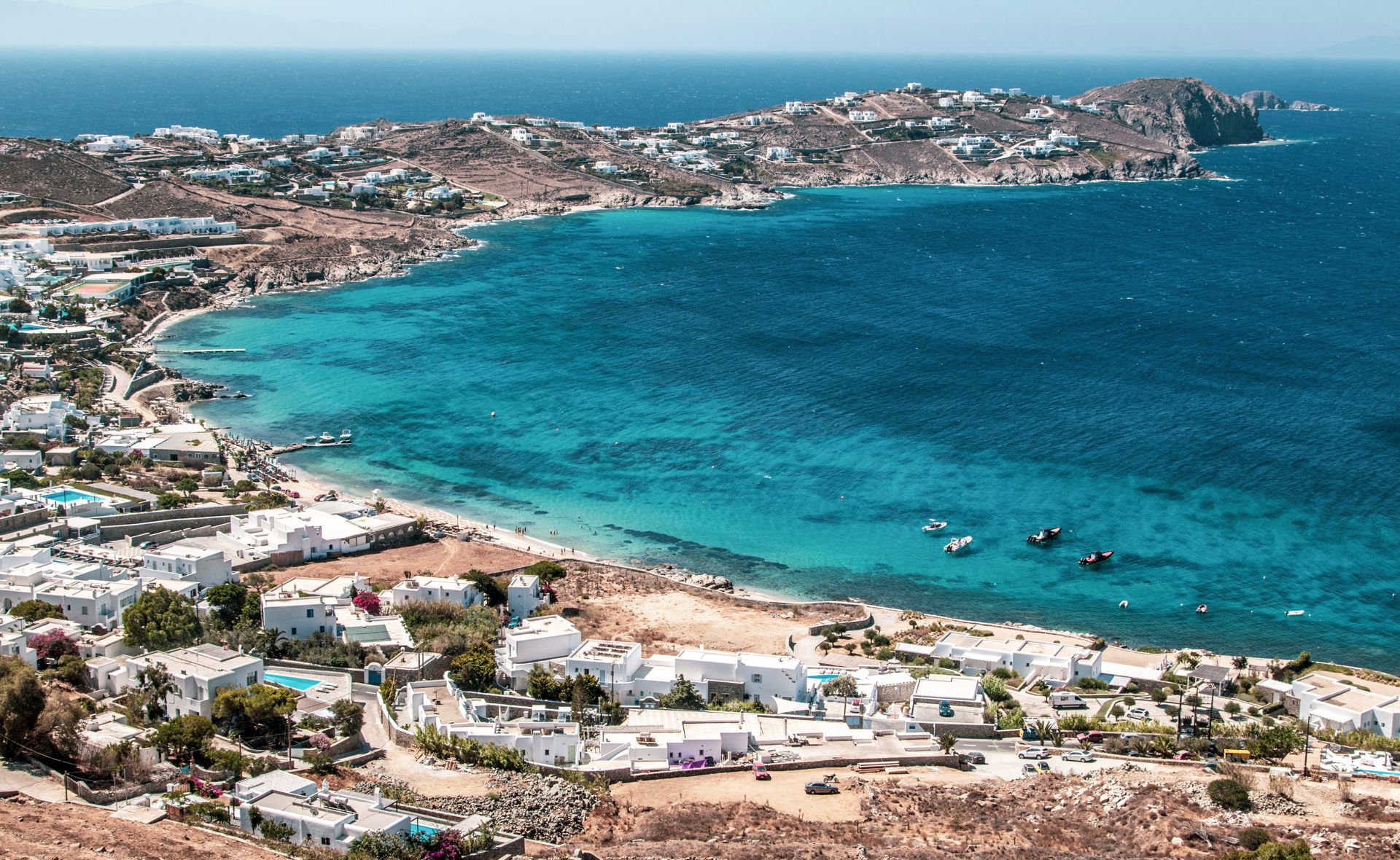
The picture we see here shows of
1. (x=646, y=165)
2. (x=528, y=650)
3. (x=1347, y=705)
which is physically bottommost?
(x=1347, y=705)

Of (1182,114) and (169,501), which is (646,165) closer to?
(1182,114)

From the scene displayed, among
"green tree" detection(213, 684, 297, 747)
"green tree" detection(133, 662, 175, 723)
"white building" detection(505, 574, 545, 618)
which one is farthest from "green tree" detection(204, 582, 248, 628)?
"white building" detection(505, 574, 545, 618)

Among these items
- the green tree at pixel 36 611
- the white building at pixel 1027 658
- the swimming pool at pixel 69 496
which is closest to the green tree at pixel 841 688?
the white building at pixel 1027 658

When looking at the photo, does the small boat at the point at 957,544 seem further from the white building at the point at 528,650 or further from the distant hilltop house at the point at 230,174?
the distant hilltop house at the point at 230,174

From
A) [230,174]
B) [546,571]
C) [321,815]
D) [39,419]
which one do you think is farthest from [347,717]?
[230,174]

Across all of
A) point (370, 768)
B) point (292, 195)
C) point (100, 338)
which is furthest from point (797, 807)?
point (292, 195)

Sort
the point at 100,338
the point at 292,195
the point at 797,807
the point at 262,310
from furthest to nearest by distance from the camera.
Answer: the point at 292,195, the point at 262,310, the point at 100,338, the point at 797,807

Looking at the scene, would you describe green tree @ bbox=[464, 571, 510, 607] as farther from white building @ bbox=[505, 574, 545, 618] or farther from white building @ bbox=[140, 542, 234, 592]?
white building @ bbox=[140, 542, 234, 592]

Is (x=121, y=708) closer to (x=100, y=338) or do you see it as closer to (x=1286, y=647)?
(x=1286, y=647)
